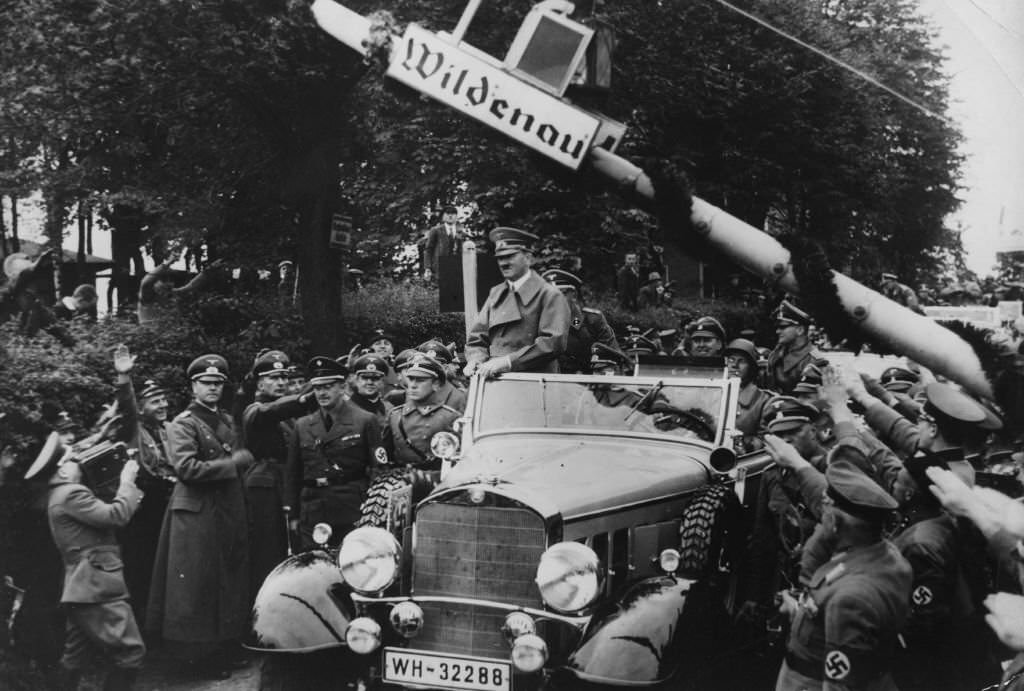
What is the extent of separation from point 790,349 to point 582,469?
3.38 meters

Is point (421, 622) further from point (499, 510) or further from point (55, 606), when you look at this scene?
point (55, 606)

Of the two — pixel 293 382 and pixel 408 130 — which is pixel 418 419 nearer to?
pixel 293 382

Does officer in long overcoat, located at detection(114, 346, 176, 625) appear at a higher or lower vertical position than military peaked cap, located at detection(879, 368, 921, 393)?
lower

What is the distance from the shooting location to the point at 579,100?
21.5 ft

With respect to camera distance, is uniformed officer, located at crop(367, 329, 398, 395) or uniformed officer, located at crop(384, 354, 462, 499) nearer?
uniformed officer, located at crop(384, 354, 462, 499)

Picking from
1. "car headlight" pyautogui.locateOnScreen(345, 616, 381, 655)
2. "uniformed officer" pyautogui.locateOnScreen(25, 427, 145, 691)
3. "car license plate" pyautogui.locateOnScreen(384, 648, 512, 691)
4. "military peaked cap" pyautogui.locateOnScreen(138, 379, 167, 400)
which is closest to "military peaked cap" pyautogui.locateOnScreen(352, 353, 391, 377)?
"military peaked cap" pyautogui.locateOnScreen(138, 379, 167, 400)

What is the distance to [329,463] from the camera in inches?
240

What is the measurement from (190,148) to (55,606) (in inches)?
163

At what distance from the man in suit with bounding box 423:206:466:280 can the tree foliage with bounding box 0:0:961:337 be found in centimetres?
29

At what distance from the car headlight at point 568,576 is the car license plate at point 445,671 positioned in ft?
1.16

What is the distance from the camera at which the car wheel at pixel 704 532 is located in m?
4.55

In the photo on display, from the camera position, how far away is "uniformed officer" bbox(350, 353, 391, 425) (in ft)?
21.8

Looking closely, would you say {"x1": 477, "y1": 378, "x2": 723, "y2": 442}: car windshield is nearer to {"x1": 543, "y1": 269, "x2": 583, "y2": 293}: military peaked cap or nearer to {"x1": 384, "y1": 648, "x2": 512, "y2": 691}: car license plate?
{"x1": 384, "y1": 648, "x2": 512, "y2": 691}: car license plate

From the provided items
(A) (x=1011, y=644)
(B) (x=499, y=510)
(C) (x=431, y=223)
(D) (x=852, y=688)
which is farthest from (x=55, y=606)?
(C) (x=431, y=223)
